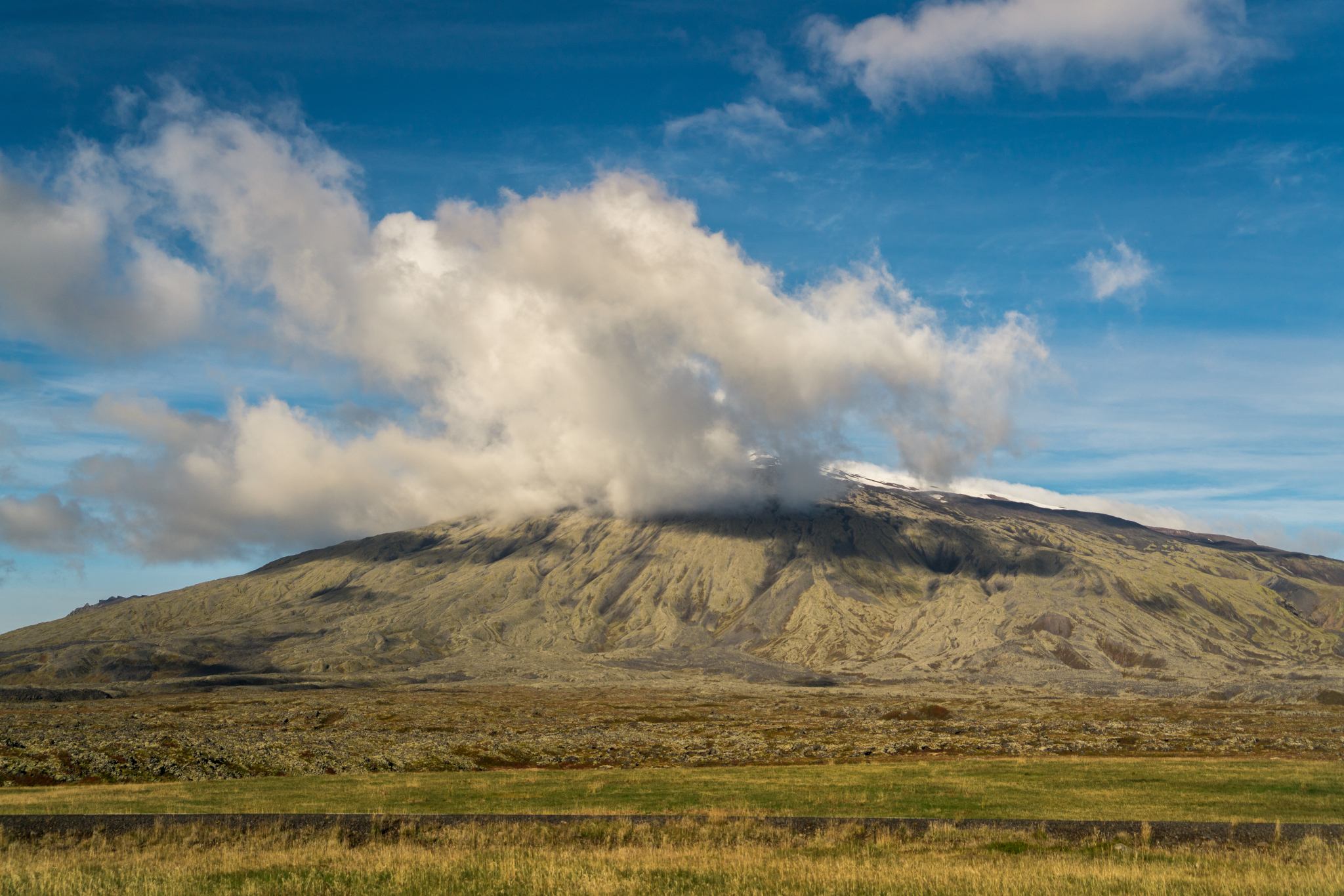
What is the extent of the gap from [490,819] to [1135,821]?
931 inches

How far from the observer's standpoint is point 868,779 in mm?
48094

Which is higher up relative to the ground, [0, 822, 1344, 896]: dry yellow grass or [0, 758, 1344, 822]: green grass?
[0, 822, 1344, 896]: dry yellow grass

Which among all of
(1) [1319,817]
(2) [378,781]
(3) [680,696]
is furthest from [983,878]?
(3) [680,696]

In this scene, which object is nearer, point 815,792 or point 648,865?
point 648,865

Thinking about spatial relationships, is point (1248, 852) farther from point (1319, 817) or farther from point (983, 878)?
point (1319, 817)

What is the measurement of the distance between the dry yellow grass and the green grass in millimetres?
8865

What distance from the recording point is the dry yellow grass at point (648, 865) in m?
18.7

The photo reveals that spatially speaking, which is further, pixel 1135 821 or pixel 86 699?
pixel 86 699

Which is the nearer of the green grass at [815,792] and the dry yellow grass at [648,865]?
the dry yellow grass at [648,865]

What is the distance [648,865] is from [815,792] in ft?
76.0

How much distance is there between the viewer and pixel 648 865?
21.5m

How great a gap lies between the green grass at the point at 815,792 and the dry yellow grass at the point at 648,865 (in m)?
8.87

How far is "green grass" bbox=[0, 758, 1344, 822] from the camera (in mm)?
35562

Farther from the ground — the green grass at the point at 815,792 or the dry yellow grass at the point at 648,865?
the dry yellow grass at the point at 648,865
